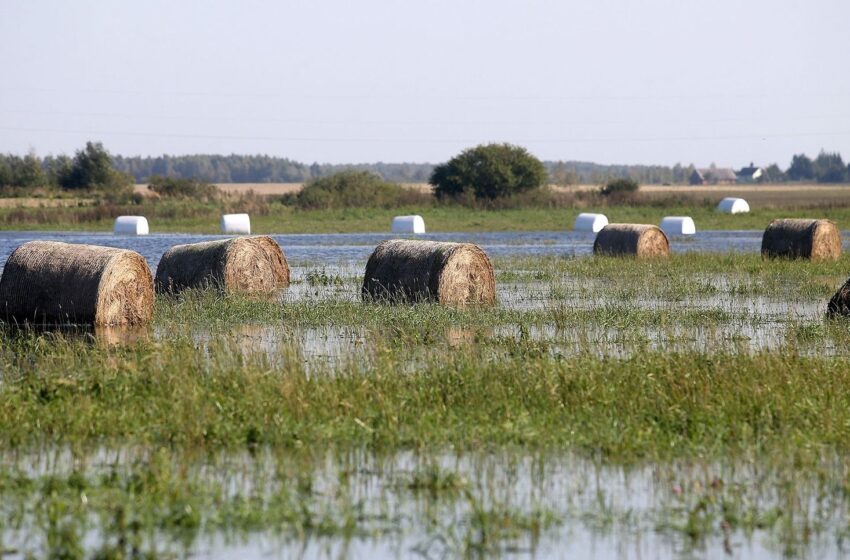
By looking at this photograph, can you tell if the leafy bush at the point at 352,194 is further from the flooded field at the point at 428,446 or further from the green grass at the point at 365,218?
the flooded field at the point at 428,446

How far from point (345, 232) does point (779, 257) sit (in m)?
28.8

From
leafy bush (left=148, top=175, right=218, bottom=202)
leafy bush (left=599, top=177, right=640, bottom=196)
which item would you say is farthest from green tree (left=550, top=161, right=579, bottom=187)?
leafy bush (left=148, top=175, right=218, bottom=202)

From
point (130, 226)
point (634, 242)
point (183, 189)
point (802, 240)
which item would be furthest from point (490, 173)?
point (802, 240)

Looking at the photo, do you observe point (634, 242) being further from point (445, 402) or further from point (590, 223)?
point (445, 402)

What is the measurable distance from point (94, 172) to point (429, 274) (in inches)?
2744

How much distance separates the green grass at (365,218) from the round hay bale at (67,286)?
37.9 m

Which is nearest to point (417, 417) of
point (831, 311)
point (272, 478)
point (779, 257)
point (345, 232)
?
point (272, 478)

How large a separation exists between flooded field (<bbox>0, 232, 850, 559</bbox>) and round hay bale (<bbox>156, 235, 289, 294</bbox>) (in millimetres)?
6913

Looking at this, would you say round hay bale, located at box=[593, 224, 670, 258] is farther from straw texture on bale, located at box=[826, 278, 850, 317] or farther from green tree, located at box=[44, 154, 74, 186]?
green tree, located at box=[44, 154, 74, 186]

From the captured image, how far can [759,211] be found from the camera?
7638 centimetres

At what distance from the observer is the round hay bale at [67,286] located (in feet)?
68.7

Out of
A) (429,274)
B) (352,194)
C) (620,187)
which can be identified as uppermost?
(352,194)

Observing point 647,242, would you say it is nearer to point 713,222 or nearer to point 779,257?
point 779,257

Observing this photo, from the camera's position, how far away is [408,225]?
58.6m
